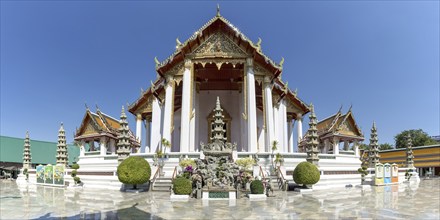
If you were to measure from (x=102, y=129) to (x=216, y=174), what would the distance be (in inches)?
692

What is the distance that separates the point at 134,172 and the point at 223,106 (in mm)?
12745

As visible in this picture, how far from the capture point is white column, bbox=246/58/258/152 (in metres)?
19.8

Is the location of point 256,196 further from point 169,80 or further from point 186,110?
point 169,80

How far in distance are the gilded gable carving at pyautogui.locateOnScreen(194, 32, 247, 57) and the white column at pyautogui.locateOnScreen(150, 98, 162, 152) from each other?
20.7ft

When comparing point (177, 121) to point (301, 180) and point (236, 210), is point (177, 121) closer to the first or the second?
point (301, 180)

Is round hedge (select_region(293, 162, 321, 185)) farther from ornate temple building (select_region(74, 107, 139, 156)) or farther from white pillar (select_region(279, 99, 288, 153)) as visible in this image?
ornate temple building (select_region(74, 107, 139, 156))

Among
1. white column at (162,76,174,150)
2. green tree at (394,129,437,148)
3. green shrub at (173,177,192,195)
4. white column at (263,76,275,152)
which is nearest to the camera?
green shrub at (173,177,192,195)

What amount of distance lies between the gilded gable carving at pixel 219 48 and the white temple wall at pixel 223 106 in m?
6.04

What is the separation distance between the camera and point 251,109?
67.2ft

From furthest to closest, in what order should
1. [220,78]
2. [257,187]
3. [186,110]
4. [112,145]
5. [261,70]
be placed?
[112,145], [220,78], [261,70], [186,110], [257,187]

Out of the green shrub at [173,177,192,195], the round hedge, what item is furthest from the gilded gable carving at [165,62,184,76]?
the round hedge

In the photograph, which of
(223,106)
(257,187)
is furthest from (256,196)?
(223,106)

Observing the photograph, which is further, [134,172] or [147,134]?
[147,134]

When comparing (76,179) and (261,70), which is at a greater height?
(261,70)
